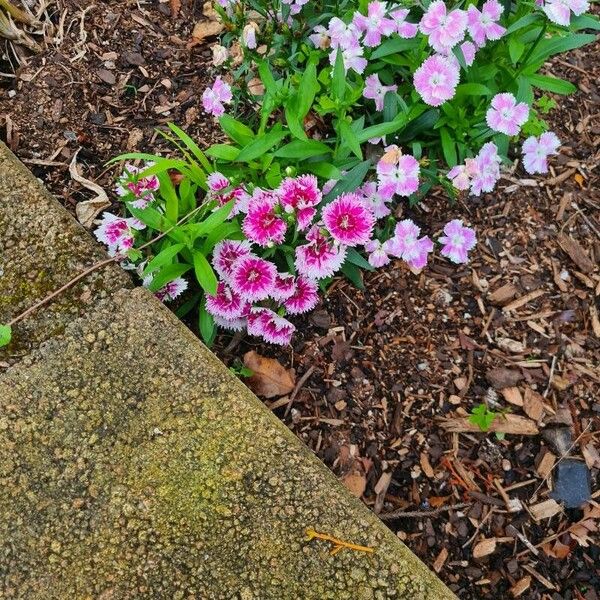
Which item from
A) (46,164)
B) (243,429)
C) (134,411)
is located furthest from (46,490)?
(46,164)

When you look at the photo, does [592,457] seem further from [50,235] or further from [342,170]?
[50,235]

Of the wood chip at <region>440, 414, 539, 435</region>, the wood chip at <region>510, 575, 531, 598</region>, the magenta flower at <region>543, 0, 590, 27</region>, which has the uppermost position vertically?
the magenta flower at <region>543, 0, 590, 27</region>

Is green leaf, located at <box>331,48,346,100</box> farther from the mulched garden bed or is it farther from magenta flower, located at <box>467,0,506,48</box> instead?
the mulched garden bed

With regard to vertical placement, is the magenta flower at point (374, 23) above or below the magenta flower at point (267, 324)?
above

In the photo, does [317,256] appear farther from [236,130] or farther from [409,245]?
[236,130]

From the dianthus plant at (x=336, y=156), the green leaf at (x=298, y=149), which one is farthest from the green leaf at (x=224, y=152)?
the green leaf at (x=298, y=149)

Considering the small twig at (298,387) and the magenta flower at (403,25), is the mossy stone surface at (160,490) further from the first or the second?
the magenta flower at (403,25)

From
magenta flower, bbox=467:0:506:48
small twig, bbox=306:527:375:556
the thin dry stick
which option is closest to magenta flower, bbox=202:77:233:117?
the thin dry stick
